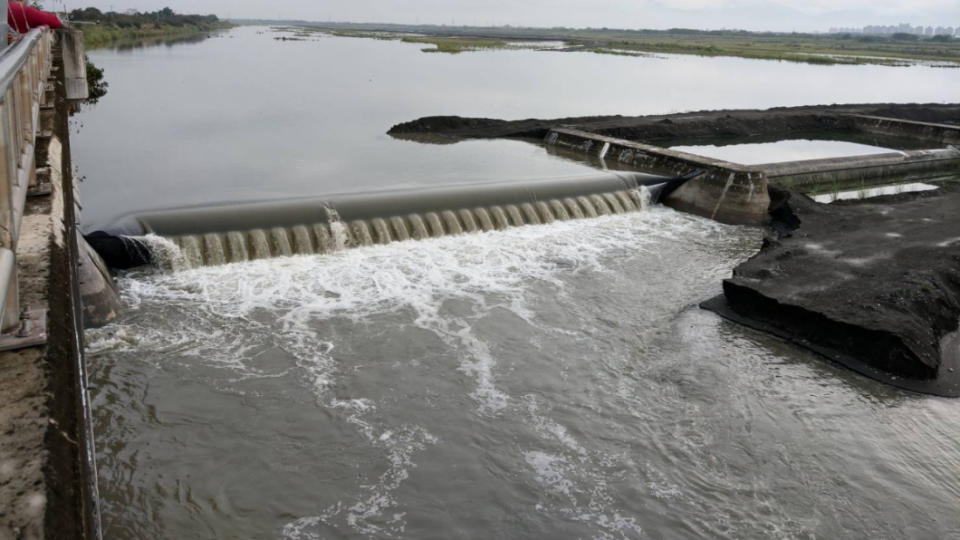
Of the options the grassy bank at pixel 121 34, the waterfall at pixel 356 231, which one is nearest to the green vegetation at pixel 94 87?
the grassy bank at pixel 121 34

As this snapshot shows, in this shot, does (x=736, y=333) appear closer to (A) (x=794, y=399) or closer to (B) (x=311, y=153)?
(A) (x=794, y=399)

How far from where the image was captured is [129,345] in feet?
29.5

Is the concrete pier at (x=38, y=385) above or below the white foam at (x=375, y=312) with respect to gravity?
above

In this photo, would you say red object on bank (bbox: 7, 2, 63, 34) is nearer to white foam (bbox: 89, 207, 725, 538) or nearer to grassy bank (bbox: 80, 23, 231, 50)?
white foam (bbox: 89, 207, 725, 538)

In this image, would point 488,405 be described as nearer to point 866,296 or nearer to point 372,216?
point 866,296

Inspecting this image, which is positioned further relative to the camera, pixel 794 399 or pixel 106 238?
pixel 106 238

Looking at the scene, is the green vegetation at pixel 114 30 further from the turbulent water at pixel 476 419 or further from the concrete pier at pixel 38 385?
the concrete pier at pixel 38 385

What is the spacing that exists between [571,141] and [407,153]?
5.89 metres

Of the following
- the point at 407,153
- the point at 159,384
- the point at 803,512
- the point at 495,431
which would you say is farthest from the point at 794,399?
the point at 407,153

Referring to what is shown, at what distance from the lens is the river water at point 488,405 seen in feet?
21.3

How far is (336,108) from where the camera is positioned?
30625 mm

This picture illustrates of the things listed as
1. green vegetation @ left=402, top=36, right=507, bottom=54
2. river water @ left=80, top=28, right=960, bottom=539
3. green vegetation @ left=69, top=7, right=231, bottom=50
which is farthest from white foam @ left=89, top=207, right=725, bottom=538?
green vegetation @ left=402, top=36, right=507, bottom=54

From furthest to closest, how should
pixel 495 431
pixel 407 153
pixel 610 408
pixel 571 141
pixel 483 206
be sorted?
pixel 571 141
pixel 407 153
pixel 483 206
pixel 610 408
pixel 495 431

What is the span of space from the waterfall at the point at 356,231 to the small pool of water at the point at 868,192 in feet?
23.5
